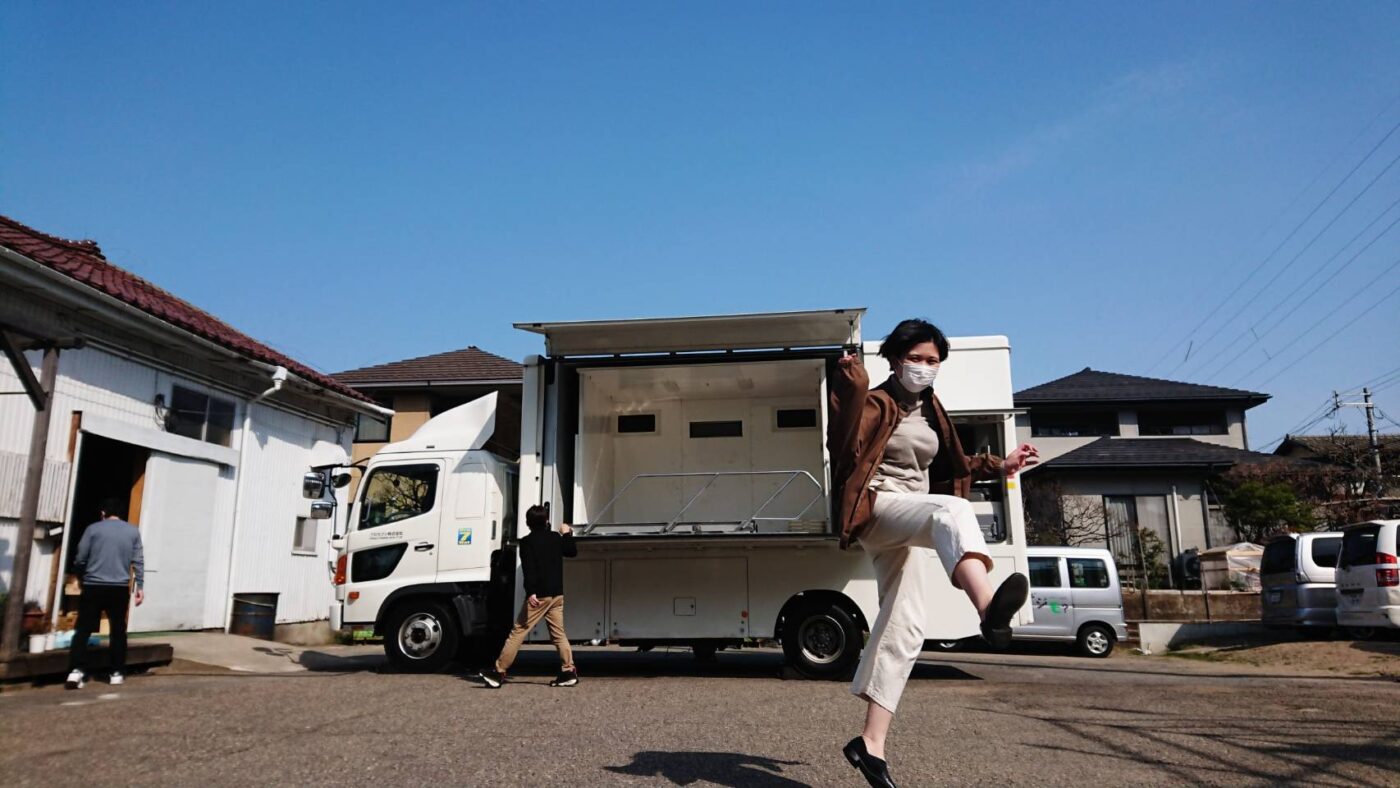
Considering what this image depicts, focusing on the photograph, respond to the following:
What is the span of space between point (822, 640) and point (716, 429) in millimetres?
2851

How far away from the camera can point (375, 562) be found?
10.0 m

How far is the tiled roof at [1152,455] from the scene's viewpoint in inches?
1054

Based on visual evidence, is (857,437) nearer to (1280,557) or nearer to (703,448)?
(703,448)

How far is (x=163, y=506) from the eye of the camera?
12.0 metres

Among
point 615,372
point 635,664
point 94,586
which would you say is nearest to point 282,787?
point 94,586

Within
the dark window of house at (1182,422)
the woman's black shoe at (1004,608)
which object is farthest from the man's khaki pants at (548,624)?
A: the dark window of house at (1182,422)

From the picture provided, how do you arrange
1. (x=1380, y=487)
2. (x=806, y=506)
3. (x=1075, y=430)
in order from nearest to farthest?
(x=806, y=506), (x=1380, y=487), (x=1075, y=430)

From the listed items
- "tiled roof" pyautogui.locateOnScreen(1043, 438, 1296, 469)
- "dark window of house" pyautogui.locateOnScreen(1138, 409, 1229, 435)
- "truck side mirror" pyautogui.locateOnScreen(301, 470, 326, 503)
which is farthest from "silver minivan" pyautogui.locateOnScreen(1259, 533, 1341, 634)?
"dark window of house" pyautogui.locateOnScreen(1138, 409, 1229, 435)

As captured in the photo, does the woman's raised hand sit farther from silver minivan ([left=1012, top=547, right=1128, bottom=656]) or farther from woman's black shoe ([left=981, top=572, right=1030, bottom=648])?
silver minivan ([left=1012, top=547, right=1128, bottom=656])

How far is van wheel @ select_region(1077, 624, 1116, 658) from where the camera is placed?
14.8m

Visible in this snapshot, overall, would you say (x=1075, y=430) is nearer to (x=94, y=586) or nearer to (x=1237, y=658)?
(x=1237, y=658)

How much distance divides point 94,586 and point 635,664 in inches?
A: 228

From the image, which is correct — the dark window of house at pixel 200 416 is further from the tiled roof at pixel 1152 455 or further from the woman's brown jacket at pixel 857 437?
the tiled roof at pixel 1152 455

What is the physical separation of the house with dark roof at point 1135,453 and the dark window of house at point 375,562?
616 inches
